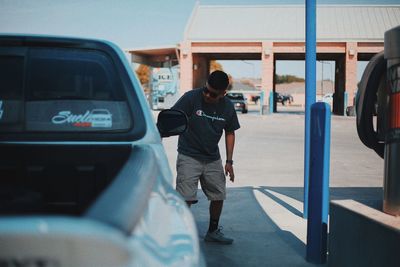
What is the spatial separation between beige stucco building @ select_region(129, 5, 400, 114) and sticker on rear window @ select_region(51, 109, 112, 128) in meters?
31.8

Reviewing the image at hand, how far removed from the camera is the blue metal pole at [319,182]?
4.45m

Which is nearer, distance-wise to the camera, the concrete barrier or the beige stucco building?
the concrete barrier

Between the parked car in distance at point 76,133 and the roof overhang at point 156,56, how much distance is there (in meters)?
35.1

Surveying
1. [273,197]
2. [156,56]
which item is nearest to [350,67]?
[156,56]

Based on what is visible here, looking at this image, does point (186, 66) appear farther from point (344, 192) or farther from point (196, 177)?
point (196, 177)

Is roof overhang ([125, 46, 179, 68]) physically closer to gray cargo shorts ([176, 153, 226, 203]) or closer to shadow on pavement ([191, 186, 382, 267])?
shadow on pavement ([191, 186, 382, 267])

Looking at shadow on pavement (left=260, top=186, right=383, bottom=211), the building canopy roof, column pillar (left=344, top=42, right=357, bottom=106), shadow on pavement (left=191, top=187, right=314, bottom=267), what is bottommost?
shadow on pavement (left=191, top=187, right=314, bottom=267)

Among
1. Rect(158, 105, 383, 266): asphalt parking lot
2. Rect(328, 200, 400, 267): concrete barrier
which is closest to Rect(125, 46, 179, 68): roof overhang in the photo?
Rect(158, 105, 383, 266): asphalt parking lot

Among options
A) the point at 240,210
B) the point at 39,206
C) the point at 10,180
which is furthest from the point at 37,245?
the point at 240,210

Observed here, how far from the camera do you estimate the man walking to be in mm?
4992

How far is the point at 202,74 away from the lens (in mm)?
41125

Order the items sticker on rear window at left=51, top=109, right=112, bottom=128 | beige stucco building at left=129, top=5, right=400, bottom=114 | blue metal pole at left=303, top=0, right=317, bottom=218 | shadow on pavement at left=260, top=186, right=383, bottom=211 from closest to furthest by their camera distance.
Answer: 1. sticker on rear window at left=51, top=109, right=112, bottom=128
2. blue metal pole at left=303, top=0, right=317, bottom=218
3. shadow on pavement at left=260, top=186, right=383, bottom=211
4. beige stucco building at left=129, top=5, right=400, bottom=114

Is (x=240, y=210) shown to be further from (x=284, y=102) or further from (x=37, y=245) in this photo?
(x=284, y=102)

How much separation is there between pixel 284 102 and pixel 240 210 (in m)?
72.2
